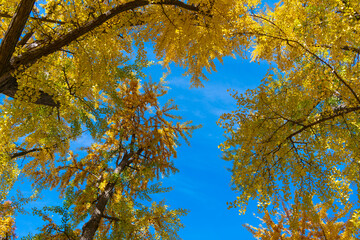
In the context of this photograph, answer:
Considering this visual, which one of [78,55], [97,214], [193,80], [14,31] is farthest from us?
[193,80]

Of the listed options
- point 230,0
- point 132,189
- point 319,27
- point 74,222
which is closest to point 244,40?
point 230,0

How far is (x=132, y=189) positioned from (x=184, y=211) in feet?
5.44

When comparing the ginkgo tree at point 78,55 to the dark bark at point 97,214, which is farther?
the dark bark at point 97,214

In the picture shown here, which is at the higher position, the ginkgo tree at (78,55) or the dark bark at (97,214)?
the ginkgo tree at (78,55)

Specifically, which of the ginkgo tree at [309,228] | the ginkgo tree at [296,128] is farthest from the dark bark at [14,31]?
the ginkgo tree at [309,228]

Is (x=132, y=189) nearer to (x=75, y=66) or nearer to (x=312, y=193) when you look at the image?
(x=75, y=66)

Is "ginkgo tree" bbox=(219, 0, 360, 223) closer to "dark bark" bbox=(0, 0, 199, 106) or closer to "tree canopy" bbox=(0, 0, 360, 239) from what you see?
"tree canopy" bbox=(0, 0, 360, 239)

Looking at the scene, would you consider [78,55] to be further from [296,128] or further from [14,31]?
[296,128]

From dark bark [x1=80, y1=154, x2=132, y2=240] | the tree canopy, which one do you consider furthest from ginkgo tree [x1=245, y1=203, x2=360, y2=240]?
dark bark [x1=80, y1=154, x2=132, y2=240]

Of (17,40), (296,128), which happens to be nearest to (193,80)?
(296,128)

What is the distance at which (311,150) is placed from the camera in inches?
153

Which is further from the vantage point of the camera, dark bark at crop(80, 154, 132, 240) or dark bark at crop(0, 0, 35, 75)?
dark bark at crop(80, 154, 132, 240)

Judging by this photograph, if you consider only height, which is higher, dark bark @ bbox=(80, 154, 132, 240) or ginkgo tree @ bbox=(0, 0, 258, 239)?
ginkgo tree @ bbox=(0, 0, 258, 239)

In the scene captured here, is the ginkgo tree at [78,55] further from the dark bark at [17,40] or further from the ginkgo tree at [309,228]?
the ginkgo tree at [309,228]
